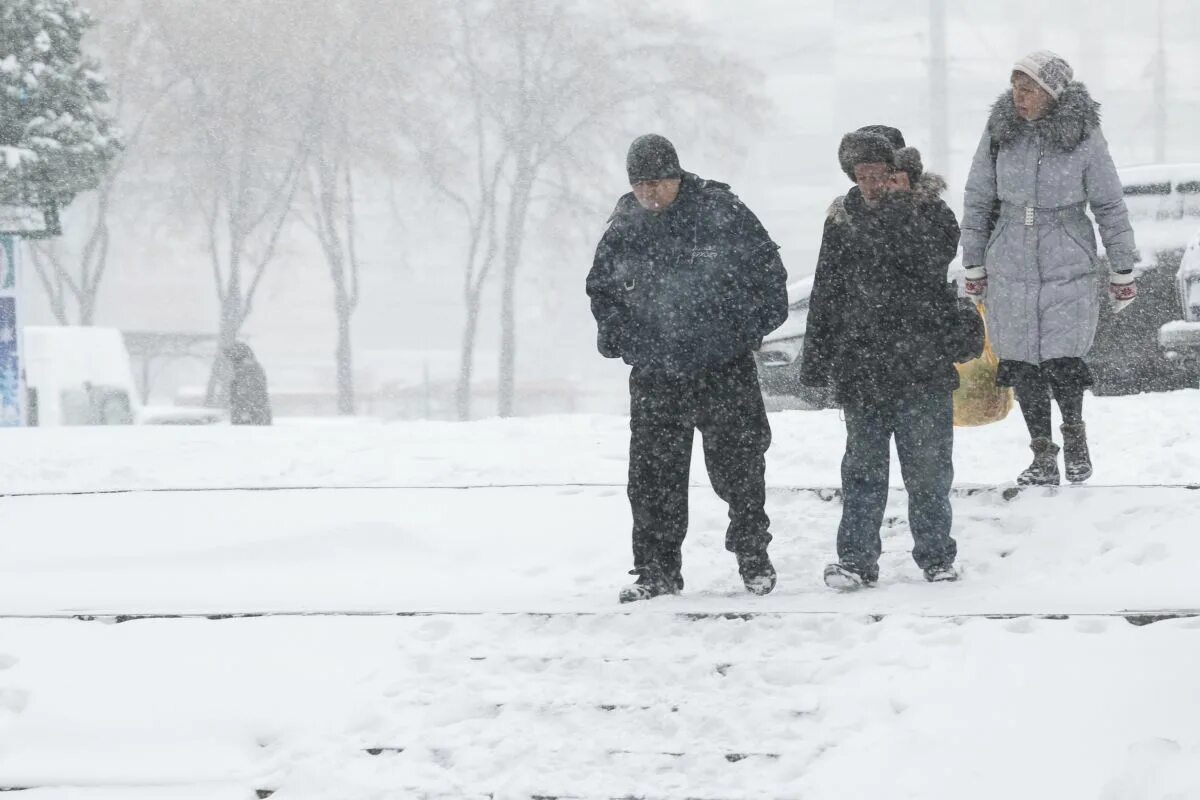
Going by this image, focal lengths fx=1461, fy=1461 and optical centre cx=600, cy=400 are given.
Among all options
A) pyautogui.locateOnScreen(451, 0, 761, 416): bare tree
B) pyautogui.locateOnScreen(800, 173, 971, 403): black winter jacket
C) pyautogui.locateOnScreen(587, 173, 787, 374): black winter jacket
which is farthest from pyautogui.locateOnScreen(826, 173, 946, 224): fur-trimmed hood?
pyautogui.locateOnScreen(451, 0, 761, 416): bare tree

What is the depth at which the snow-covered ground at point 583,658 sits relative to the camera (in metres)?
3.97

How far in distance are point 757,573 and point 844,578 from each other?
318 millimetres

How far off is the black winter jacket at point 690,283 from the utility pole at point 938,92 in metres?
18.3

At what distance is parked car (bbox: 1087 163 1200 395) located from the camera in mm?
10656

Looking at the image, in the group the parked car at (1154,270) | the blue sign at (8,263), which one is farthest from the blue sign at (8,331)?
the parked car at (1154,270)

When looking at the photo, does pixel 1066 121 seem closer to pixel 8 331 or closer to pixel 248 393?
pixel 248 393

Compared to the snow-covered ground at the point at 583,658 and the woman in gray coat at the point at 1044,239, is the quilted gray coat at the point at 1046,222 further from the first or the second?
the snow-covered ground at the point at 583,658

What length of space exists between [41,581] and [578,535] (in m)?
2.33

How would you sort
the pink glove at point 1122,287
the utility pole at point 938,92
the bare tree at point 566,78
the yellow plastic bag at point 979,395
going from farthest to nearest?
the bare tree at point 566,78
the utility pole at point 938,92
the yellow plastic bag at point 979,395
the pink glove at point 1122,287

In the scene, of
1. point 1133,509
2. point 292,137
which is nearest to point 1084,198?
point 1133,509

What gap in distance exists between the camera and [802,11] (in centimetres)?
5559

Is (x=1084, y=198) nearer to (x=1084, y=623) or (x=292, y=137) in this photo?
(x=1084, y=623)

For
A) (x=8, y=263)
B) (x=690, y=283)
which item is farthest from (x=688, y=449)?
(x=8, y=263)

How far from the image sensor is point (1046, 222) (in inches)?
232
